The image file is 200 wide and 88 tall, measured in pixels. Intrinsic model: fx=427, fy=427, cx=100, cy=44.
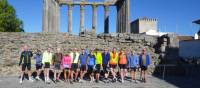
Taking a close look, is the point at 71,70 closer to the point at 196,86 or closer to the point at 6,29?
the point at 196,86

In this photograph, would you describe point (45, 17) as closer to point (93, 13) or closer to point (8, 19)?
point (93, 13)

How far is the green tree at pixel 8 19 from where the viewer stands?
2432 inches

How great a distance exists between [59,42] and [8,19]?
123 ft

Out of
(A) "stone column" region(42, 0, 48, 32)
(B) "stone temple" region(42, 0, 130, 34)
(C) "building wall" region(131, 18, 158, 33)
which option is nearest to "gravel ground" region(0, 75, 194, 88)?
(A) "stone column" region(42, 0, 48, 32)

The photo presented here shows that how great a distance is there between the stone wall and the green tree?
3509 centimetres

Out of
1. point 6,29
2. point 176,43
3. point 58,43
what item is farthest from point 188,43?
point 58,43

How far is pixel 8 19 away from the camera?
62719mm

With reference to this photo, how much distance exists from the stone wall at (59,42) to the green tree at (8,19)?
1382 inches

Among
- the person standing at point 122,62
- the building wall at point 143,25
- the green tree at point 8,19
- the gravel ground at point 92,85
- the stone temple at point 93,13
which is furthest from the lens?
the building wall at point 143,25

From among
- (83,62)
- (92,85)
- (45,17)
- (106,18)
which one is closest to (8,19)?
(106,18)

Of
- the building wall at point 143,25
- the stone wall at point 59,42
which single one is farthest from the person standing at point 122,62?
the building wall at point 143,25

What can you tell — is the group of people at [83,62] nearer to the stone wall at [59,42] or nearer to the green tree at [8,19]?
the stone wall at [59,42]

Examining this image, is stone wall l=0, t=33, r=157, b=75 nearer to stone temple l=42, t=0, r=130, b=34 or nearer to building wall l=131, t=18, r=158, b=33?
stone temple l=42, t=0, r=130, b=34

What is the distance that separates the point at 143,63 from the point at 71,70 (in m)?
3.54
